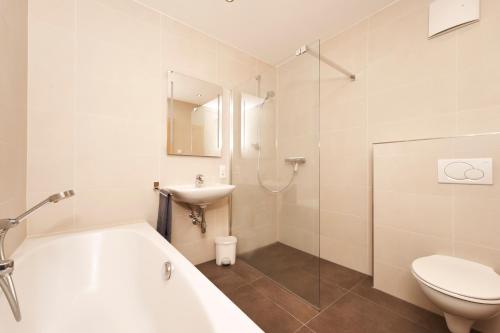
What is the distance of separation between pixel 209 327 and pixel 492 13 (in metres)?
2.20

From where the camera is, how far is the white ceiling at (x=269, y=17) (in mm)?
1619

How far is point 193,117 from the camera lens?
6.16 feet

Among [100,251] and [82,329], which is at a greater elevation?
[100,251]

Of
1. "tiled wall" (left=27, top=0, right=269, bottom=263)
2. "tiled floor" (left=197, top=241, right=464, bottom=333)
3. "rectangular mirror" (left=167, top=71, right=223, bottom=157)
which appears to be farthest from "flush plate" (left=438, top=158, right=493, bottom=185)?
"tiled wall" (left=27, top=0, right=269, bottom=263)

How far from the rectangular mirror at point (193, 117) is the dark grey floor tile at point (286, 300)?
4.07 ft

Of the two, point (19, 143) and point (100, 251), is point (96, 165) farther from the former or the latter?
point (100, 251)

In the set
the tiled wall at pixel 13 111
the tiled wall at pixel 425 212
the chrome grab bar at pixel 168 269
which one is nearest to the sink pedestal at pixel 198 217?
the chrome grab bar at pixel 168 269

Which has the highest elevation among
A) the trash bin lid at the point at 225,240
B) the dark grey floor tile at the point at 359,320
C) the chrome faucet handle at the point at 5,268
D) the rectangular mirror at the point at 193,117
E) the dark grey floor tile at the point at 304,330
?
the rectangular mirror at the point at 193,117

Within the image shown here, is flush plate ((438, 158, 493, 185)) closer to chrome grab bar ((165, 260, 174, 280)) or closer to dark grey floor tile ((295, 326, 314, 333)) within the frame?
dark grey floor tile ((295, 326, 314, 333))

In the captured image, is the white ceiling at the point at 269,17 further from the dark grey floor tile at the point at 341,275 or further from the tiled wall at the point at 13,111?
the dark grey floor tile at the point at 341,275

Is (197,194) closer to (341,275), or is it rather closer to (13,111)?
(13,111)

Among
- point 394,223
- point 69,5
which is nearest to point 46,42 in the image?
point 69,5

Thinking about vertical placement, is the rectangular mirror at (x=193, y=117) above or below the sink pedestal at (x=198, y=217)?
above

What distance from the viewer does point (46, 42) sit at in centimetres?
126
